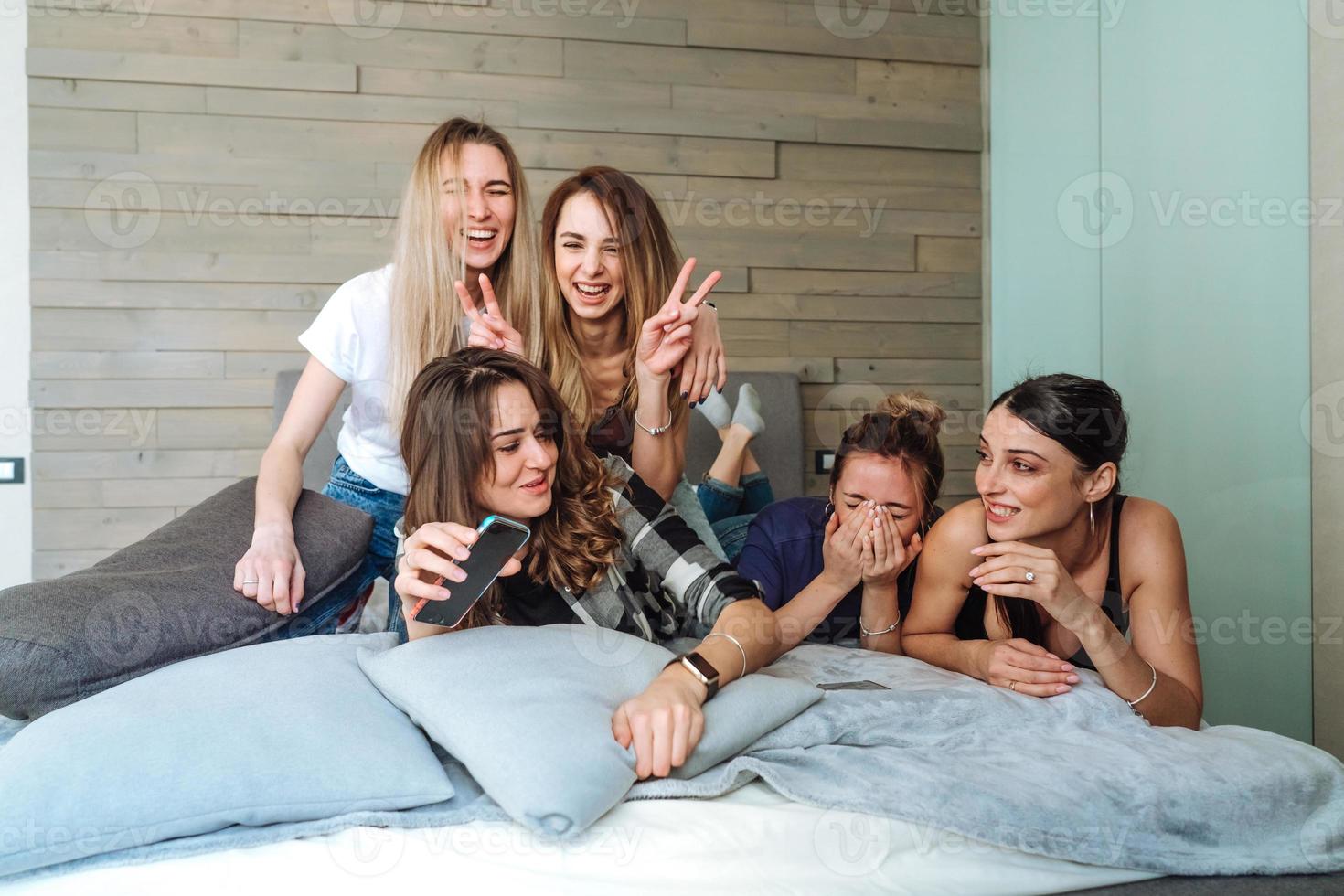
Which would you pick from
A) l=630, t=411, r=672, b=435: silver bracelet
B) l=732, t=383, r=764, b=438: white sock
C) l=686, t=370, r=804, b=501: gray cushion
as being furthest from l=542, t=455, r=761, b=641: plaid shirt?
l=686, t=370, r=804, b=501: gray cushion

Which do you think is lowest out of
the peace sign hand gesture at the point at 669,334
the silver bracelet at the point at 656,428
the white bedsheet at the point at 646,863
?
the white bedsheet at the point at 646,863

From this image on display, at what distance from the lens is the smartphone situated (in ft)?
4.50

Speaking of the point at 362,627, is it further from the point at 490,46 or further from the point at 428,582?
the point at 490,46

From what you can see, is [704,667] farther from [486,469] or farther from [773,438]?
[773,438]

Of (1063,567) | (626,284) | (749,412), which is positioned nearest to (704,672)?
(1063,567)

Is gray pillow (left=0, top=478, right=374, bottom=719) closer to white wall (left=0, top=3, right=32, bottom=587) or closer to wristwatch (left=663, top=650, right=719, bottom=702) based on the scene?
wristwatch (left=663, top=650, right=719, bottom=702)

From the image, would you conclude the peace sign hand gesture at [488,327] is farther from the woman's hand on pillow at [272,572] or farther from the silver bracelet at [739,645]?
the silver bracelet at [739,645]

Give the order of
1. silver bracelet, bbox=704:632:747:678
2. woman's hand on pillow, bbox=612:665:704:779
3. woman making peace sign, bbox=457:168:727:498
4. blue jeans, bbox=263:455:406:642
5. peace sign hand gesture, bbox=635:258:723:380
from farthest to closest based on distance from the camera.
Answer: woman making peace sign, bbox=457:168:727:498, peace sign hand gesture, bbox=635:258:723:380, blue jeans, bbox=263:455:406:642, silver bracelet, bbox=704:632:747:678, woman's hand on pillow, bbox=612:665:704:779

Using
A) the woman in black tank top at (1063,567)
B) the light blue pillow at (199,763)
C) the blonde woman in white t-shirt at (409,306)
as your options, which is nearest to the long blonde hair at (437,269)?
the blonde woman in white t-shirt at (409,306)

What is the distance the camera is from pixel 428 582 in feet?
4.65

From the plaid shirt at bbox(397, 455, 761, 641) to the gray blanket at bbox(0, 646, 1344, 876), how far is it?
321mm

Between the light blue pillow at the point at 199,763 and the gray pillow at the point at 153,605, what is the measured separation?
0.10m

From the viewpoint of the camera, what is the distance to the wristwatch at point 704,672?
1.39 m

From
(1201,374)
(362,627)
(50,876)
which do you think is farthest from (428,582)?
(1201,374)
